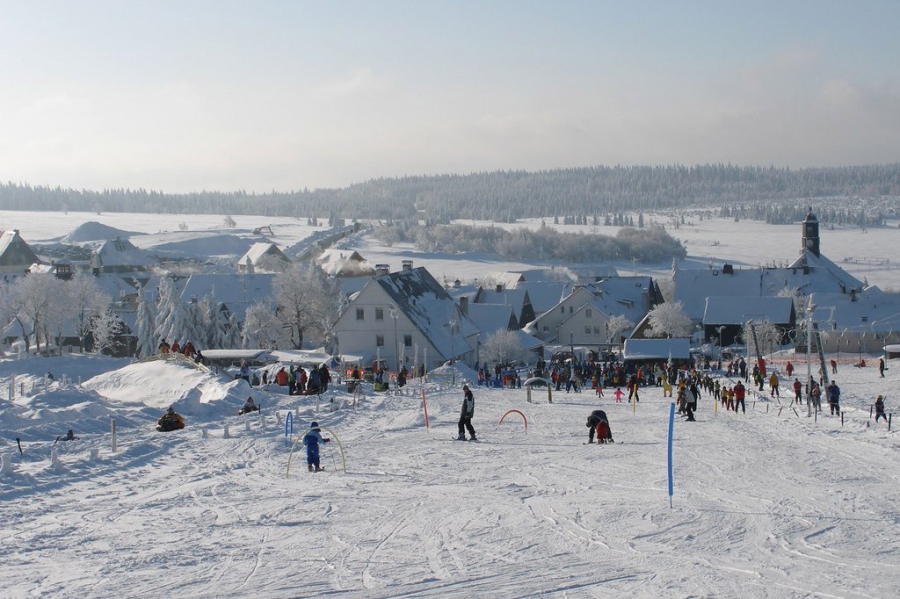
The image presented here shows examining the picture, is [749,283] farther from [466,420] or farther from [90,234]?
[90,234]

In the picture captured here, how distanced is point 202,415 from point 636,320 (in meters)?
60.3

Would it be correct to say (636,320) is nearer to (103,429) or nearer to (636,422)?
(636,422)

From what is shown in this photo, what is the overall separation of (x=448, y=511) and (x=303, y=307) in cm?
5505

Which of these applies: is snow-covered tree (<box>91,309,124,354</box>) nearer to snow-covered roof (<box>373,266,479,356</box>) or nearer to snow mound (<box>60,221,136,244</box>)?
snow-covered roof (<box>373,266,479,356</box>)

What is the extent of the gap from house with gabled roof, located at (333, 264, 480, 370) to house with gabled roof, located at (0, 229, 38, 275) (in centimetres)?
6013

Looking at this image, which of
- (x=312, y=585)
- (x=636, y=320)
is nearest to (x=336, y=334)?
(x=636, y=320)

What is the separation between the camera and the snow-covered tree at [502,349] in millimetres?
59844

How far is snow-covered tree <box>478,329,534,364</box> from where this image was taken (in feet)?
196

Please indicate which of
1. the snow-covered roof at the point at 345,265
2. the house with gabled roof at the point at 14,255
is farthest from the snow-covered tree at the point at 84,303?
Answer: the snow-covered roof at the point at 345,265

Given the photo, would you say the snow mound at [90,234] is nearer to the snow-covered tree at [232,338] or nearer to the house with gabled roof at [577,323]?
the house with gabled roof at [577,323]

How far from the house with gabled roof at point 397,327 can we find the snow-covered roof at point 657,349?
31.8 feet

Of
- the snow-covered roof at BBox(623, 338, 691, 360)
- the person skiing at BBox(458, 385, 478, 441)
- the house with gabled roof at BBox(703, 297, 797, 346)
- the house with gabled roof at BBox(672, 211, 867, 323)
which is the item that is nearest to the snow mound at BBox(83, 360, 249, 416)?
the person skiing at BBox(458, 385, 478, 441)

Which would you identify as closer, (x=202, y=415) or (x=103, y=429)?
(x=103, y=429)

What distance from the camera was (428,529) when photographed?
1224 cm
